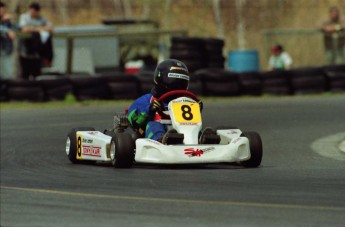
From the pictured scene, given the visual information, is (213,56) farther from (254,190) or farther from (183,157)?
(254,190)

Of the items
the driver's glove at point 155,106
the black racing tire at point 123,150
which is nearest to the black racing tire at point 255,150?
the driver's glove at point 155,106

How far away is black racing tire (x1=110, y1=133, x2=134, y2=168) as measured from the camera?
9.75 meters

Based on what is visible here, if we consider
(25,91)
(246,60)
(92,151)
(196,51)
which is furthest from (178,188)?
(246,60)

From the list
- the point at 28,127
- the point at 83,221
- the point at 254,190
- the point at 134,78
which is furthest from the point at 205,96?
the point at 83,221

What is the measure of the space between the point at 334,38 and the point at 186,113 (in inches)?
516

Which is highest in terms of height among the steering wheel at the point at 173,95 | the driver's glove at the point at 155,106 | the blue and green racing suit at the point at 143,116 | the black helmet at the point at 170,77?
the black helmet at the point at 170,77

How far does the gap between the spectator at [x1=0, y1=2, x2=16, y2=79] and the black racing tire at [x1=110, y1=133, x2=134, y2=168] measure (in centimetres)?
1003

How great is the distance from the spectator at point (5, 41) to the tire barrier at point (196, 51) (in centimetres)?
315

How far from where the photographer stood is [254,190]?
8023mm

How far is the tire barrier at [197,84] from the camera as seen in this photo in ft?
61.0

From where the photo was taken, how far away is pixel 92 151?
34.7 feet

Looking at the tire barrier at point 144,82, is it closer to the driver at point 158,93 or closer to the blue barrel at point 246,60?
the driver at point 158,93

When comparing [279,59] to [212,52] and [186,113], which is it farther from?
[186,113]

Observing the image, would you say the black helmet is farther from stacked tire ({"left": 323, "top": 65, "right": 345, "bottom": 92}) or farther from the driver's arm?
stacked tire ({"left": 323, "top": 65, "right": 345, "bottom": 92})
